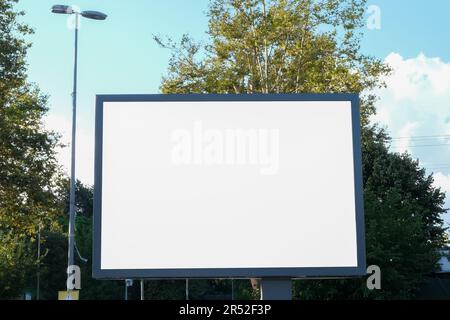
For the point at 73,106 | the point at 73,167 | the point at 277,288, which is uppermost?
the point at 73,106

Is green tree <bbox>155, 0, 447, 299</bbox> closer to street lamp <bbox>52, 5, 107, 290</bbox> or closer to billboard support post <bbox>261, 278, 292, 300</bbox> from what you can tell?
street lamp <bbox>52, 5, 107, 290</bbox>

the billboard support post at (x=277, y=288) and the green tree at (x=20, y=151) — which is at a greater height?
the green tree at (x=20, y=151)

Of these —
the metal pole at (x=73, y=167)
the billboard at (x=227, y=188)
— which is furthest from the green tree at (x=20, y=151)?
the billboard at (x=227, y=188)

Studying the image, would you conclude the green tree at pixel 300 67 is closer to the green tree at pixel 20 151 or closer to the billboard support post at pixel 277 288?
the green tree at pixel 20 151

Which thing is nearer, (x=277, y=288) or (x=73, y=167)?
(x=277, y=288)

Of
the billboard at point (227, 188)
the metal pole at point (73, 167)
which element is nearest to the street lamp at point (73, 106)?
the metal pole at point (73, 167)

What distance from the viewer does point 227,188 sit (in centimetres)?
1005

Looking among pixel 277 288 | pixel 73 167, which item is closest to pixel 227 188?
pixel 277 288

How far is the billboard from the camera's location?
32.5ft

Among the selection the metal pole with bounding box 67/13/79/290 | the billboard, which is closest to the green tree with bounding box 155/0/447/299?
the metal pole with bounding box 67/13/79/290

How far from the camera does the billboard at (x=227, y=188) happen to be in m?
9.91

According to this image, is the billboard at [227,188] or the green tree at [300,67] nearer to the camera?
the billboard at [227,188]

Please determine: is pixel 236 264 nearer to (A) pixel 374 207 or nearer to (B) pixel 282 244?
(B) pixel 282 244

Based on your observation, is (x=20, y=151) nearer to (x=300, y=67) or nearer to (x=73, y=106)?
(x=73, y=106)
